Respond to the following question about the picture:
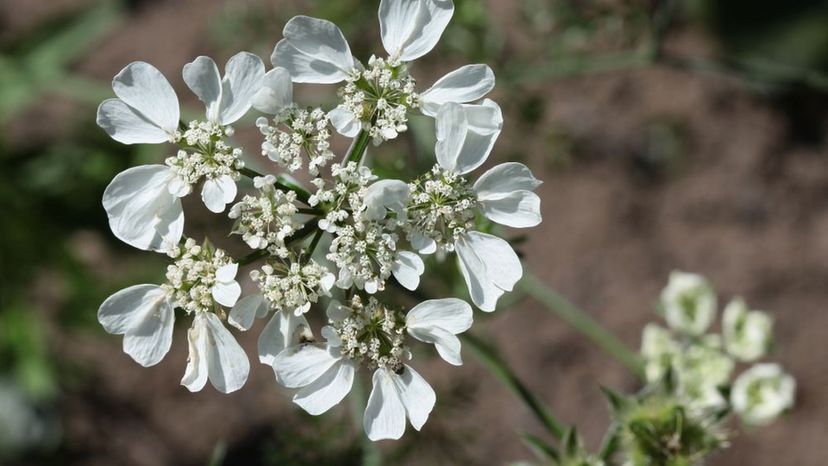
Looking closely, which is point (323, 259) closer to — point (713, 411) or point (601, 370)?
point (713, 411)

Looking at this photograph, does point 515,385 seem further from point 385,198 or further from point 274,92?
point 274,92

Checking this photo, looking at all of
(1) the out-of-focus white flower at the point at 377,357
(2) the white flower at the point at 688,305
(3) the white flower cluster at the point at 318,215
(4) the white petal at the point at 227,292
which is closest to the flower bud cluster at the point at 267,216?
(3) the white flower cluster at the point at 318,215

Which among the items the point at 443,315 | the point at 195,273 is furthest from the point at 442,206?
the point at 195,273

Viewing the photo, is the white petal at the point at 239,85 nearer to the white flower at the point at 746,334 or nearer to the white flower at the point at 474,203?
the white flower at the point at 474,203

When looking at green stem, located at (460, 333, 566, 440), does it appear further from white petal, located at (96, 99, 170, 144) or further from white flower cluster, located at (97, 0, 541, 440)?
white petal, located at (96, 99, 170, 144)

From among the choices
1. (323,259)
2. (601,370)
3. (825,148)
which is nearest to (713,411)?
(323,259)

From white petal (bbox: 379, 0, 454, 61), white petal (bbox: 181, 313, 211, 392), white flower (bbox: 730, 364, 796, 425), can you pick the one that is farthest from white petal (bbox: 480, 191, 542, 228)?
white flower (bbox: 730, 364, 796, 425)
